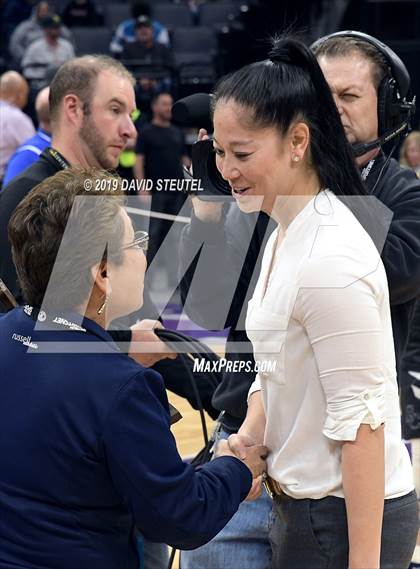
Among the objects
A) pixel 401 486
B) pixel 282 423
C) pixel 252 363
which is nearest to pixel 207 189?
pixel 252 363

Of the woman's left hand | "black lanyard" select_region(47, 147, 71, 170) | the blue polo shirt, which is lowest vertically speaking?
the woman's left hand

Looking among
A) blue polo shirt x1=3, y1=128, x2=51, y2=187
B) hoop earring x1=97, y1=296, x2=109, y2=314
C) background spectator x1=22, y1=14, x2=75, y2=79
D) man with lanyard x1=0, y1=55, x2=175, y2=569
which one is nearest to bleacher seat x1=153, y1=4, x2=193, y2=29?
background spectator x1=22, y1=14, x2=75, y2=79

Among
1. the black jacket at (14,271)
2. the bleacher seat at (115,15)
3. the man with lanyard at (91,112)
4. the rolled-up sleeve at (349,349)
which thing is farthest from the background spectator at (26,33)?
the rolled-up sleeve at (349,349)

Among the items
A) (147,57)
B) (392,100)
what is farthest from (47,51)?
(392,100)

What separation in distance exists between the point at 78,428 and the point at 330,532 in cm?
47

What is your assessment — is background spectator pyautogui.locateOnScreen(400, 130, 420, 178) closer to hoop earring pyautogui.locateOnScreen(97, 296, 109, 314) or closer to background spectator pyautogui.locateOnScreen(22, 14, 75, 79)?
background spectator pyautogui.locateOnScreen(22, 14, 75, 79)

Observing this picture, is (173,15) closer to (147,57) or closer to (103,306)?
(147,57)

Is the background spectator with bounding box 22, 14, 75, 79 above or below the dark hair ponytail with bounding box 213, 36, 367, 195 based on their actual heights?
below

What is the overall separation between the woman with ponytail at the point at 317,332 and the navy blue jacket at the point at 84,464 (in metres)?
0.21

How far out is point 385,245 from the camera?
6.55 ft

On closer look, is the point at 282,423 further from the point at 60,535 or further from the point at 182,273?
the point at 182,273

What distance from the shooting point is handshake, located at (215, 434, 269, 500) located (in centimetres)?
177

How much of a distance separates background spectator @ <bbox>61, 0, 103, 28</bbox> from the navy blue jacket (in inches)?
427

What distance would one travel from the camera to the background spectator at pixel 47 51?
10.5m
